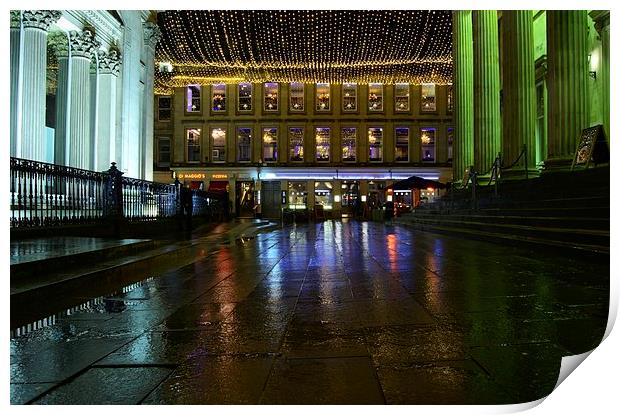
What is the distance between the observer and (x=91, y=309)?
520 centimetres

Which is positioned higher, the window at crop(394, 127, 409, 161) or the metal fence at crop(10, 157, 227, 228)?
the window at crop(394, 127, 409, 161)

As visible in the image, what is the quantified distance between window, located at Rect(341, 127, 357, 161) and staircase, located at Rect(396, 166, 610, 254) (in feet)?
96.1

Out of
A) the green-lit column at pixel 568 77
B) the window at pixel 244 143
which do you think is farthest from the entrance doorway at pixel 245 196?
the green-lit column at pixel 568 77

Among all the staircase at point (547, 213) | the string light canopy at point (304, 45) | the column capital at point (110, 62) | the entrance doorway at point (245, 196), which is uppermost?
the string light canopy at point (304, 45)

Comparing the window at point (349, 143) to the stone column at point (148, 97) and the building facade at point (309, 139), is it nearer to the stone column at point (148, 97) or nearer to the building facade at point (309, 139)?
the building facade at point (309, 139)

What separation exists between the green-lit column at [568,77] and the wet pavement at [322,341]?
845 cm

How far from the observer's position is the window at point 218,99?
48.1 meters

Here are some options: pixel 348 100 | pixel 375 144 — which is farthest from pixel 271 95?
pixel 375 144

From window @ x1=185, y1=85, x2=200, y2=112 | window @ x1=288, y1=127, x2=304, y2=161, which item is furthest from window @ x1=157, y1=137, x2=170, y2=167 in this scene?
window @ x1=288, y1=127, x2=304, y2=161

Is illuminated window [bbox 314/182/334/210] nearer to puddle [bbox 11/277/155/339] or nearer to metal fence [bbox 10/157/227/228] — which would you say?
metal fence [bbox 10/157/227/228]

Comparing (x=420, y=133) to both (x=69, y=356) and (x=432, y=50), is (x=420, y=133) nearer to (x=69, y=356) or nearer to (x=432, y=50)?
(x=432, y=50)

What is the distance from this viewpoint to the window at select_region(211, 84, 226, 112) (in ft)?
158
